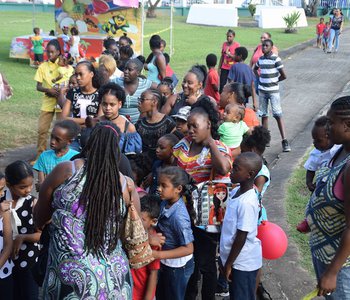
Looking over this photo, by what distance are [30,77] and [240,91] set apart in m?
11.1

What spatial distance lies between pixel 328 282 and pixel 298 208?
363 centimetres

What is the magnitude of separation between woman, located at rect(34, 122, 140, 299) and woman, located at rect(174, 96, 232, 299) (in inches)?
60.2

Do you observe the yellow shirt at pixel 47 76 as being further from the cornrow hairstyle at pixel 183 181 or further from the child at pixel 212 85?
the cornrow hairstyle at pixel 183 181

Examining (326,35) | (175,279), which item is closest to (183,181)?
(175,279)

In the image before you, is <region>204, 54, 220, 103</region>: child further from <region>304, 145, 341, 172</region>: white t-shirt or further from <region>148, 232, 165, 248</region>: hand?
<region>148, 232, 165, 248</region>: hand

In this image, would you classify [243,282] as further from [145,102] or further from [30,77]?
[30,77]

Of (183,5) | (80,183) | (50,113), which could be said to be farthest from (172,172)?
(183,5)

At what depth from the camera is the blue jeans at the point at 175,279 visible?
4.05m

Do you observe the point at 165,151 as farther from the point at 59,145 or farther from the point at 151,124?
the point at 59,145

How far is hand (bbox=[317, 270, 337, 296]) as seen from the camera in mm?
2977

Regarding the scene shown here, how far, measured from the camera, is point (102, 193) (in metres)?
2.84

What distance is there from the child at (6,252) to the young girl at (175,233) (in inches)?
41.2

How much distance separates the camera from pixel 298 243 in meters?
5.61

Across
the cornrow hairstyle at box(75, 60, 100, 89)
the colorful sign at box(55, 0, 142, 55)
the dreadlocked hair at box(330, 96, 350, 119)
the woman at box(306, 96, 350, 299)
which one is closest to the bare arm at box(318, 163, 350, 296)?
the woman at box(306, 96, 350, 299)
